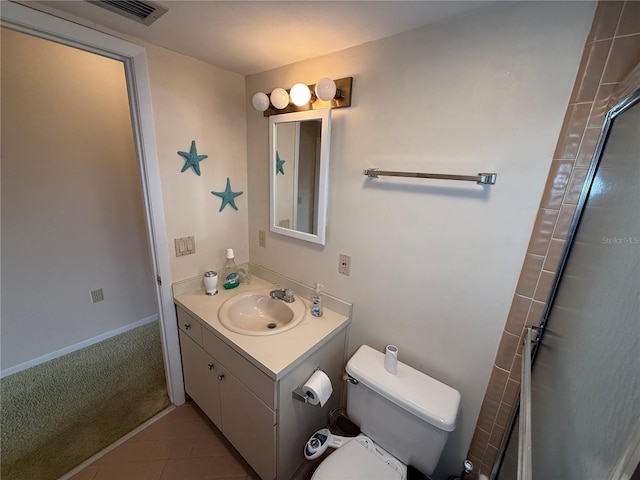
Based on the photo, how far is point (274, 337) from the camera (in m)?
1.20

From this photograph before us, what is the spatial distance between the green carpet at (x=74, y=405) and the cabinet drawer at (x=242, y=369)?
2.82ft

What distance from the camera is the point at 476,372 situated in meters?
1.08

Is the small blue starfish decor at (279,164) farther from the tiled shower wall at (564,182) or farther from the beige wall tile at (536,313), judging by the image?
the beige wall tile at (536,313)

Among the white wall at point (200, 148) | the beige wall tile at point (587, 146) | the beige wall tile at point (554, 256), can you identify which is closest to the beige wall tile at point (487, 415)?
the beige wall tile at point (554, 256)

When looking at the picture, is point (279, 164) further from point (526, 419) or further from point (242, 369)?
point (526, 419)

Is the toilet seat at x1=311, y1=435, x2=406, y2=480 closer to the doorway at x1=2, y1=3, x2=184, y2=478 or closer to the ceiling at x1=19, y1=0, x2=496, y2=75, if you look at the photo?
the doorway at x1=2, y1=3, x2=184, y2=478

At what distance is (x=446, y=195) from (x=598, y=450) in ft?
2.63

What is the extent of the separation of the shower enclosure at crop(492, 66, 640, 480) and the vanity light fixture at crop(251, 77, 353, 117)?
0.91m

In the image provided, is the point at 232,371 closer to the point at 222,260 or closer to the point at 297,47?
the point at 222,260

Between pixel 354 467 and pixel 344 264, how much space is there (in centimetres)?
88

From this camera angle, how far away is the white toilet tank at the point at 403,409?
1.00 meters

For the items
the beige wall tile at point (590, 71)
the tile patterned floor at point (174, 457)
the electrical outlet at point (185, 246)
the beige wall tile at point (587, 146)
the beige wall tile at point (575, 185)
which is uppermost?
the beige wall tile at point (590, 71)

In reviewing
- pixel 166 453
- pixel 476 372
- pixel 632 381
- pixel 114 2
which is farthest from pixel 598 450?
pixel 166 453

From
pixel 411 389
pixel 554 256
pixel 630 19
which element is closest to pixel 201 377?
pixel 411 389
